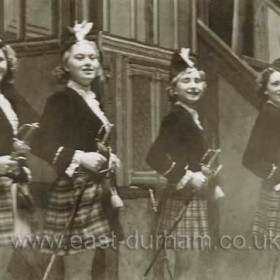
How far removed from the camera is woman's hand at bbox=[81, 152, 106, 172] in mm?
4074

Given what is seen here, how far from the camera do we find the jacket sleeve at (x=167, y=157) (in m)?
4.30

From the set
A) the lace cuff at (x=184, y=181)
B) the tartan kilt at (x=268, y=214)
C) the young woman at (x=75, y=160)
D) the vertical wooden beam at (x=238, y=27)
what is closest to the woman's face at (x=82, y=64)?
the young woman at (x=75, y=160)

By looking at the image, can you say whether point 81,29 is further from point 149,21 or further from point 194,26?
point 194,26

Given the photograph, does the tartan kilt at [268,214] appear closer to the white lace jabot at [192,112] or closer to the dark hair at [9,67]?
the white lace jabot at [192,112]

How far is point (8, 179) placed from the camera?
4.07 meters

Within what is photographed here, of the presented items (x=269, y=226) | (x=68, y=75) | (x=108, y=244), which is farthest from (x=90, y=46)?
(x=269, y=226)

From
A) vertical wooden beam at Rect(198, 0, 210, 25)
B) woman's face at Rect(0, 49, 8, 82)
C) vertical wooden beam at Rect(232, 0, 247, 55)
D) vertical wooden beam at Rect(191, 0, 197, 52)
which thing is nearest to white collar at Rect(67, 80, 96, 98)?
woman's face at Rect(0, 49, 8, 82)

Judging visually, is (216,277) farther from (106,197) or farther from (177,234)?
(106,197)

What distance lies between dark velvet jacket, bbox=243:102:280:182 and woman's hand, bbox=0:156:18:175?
1.40 m

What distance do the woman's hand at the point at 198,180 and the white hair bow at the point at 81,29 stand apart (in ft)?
3.31

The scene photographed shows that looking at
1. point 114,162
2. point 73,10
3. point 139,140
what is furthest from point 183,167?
point 73,10

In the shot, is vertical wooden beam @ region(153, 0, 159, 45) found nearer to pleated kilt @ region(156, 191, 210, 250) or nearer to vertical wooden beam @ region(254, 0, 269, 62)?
vertical wooden beam @ region(254, 0, 269, 62)

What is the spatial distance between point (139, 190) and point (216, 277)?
719 mm

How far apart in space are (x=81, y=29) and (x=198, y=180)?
109cm
